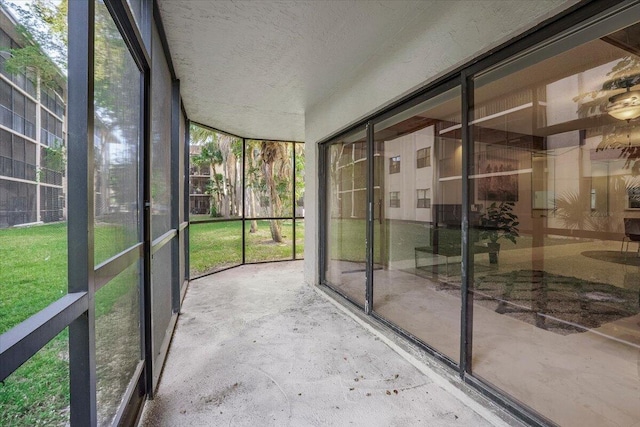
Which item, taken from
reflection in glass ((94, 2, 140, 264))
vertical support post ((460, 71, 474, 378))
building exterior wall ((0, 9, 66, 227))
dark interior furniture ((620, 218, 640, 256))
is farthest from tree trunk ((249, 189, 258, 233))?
dark interior furniture ((620, 218, 640, 256))

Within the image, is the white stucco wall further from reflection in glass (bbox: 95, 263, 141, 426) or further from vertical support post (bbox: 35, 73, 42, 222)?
reflection in glass (bbox: 95, 263, 141, 426)

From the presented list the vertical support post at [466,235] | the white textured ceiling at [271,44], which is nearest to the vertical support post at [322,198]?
the white textured ceiling at [271,44]

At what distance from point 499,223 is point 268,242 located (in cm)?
492

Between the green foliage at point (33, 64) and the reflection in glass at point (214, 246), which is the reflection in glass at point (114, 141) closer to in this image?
the green foliage at point (33, 64)

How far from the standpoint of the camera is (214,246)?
5621 mm

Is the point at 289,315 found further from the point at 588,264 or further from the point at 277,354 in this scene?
the point at 588,264

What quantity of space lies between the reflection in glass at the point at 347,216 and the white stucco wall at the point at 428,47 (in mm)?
425

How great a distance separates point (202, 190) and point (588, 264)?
5.22 metres

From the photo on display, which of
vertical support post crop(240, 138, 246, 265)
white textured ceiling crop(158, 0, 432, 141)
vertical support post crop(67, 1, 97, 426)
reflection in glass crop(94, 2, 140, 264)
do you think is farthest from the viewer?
vertical support post crop(240, 138, 246, 265)

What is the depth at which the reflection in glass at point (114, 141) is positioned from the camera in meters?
1.21

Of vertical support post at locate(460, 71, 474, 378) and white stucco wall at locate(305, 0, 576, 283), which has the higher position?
white stucco wall at locate(305, 0, 576, 283)

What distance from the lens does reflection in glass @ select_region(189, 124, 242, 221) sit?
4.98 m

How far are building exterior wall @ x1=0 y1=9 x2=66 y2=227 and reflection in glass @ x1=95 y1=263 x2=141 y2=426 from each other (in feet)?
1.65

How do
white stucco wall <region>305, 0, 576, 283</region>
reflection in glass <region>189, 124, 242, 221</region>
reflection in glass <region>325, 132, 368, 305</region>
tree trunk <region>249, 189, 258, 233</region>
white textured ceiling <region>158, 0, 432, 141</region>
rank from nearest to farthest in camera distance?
white stucco wall <region>305, 0, 576, 283</region>
white textured ceiling <region>158, 0, 432, 141</region>
reflection in glass <region>325, 132, 368, 305</region>
reflection in glass <region>189, 124, 242, 221</region>
tree trunk <region>249, 189, 258, 233</region>
